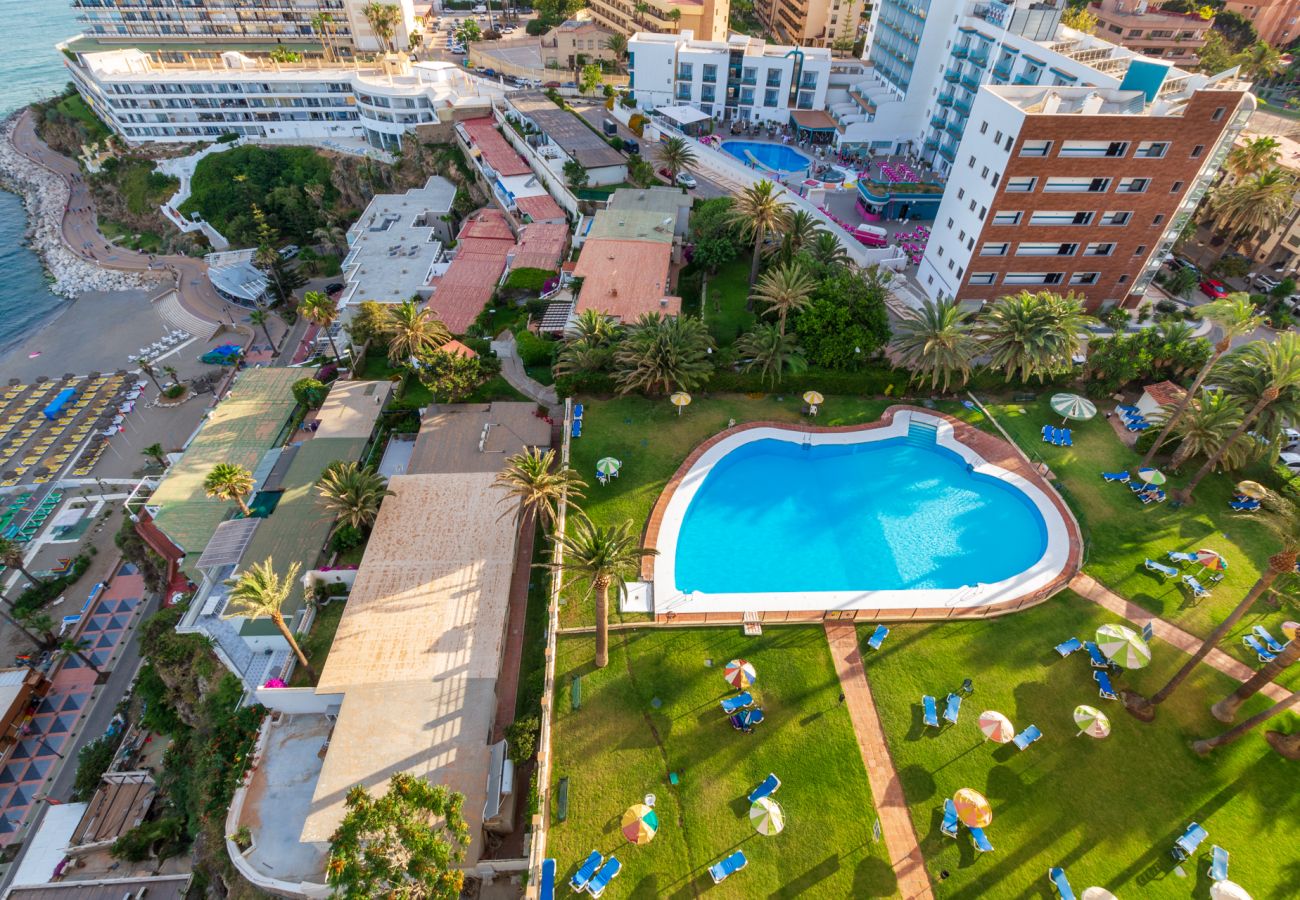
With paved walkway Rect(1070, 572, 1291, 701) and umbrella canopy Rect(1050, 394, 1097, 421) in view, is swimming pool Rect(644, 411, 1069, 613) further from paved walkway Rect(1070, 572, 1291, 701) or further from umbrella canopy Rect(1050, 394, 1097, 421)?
umbrella canopy Rect(1050, 394, 1097, 421)

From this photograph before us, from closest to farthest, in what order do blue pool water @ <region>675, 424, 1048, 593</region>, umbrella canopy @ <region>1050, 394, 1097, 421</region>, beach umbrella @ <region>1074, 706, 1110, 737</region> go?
beach umbrella @ <region>1074, 706, 1110, 737</region> < blue pool water @ <region>675, 424, 1048, 593</region> < umbrella canopy @ <region>1050, 394, 1097, 421</region>

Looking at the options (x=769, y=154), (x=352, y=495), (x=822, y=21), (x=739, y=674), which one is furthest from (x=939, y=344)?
(x=822, y=21)

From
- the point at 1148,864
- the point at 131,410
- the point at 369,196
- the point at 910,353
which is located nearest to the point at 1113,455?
the point at 910,353

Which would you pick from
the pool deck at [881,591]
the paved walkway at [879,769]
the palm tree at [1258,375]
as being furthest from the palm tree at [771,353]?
the palm tree at [1258,375]

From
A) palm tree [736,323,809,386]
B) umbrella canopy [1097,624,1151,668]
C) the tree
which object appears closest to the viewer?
the tree

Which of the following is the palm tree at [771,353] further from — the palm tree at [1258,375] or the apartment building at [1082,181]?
the palm tree at [1258,375]

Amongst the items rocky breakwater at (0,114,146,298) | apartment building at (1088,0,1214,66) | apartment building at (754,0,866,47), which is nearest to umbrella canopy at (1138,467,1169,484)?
apartment building at (1088,0,1214,66)

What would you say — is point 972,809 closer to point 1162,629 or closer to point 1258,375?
point 1162,629
